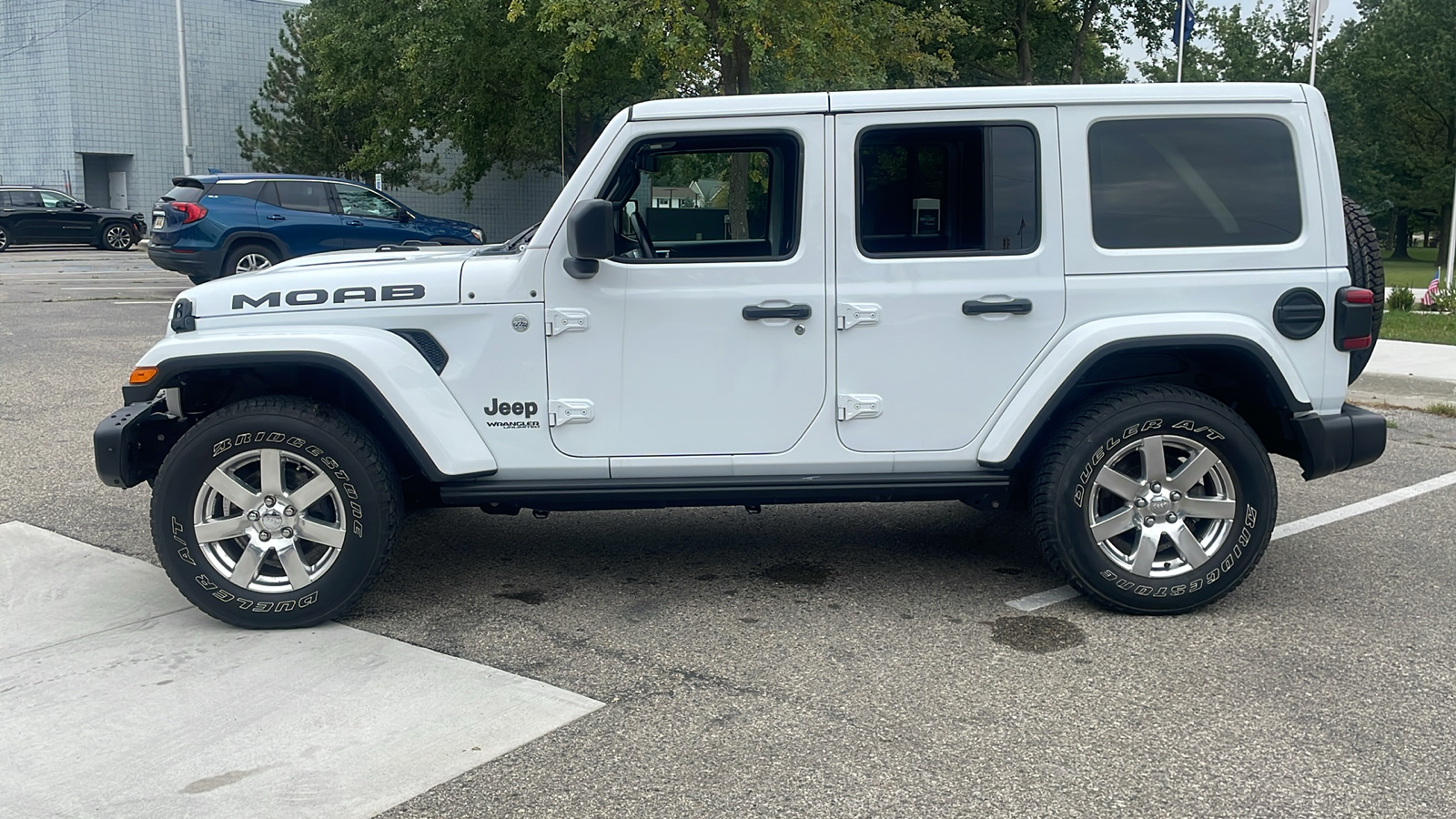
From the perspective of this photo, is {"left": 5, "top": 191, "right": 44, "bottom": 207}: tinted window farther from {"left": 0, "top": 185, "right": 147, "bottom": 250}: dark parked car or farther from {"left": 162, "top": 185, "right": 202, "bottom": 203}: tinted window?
{"left": 162, "top": 185, "right": 202, "bottom": 203}: tinted window

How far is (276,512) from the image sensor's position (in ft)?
14.2

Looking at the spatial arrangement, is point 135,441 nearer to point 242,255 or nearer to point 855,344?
point 855,344

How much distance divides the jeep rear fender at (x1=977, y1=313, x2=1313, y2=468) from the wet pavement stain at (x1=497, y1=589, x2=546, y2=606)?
182 cm

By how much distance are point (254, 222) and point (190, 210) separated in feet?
2.53

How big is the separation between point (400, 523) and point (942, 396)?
6.75 ft

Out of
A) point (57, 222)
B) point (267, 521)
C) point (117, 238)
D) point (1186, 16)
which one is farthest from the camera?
point (117, 238)

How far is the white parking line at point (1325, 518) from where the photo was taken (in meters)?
4.70

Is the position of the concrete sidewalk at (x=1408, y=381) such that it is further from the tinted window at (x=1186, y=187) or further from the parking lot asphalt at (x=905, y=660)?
the tinted window at (x=1186, y=187)

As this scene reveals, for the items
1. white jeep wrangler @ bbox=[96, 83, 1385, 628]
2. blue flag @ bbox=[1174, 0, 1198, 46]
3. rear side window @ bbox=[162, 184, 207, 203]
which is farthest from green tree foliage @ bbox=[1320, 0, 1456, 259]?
white jeep wrangler @ bbox=[96, 83, 1385, 628]

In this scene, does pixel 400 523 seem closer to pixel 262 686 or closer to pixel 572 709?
pixel 262 686

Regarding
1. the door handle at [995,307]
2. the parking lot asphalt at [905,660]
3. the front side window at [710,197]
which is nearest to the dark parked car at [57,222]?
the parking lot asphalt at [905,660]

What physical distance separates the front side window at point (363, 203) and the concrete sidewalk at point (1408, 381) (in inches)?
500

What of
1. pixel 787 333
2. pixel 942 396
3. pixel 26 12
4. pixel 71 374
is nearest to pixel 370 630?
pixel 787 333

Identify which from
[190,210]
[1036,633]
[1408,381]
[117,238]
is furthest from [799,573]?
[117,238]
